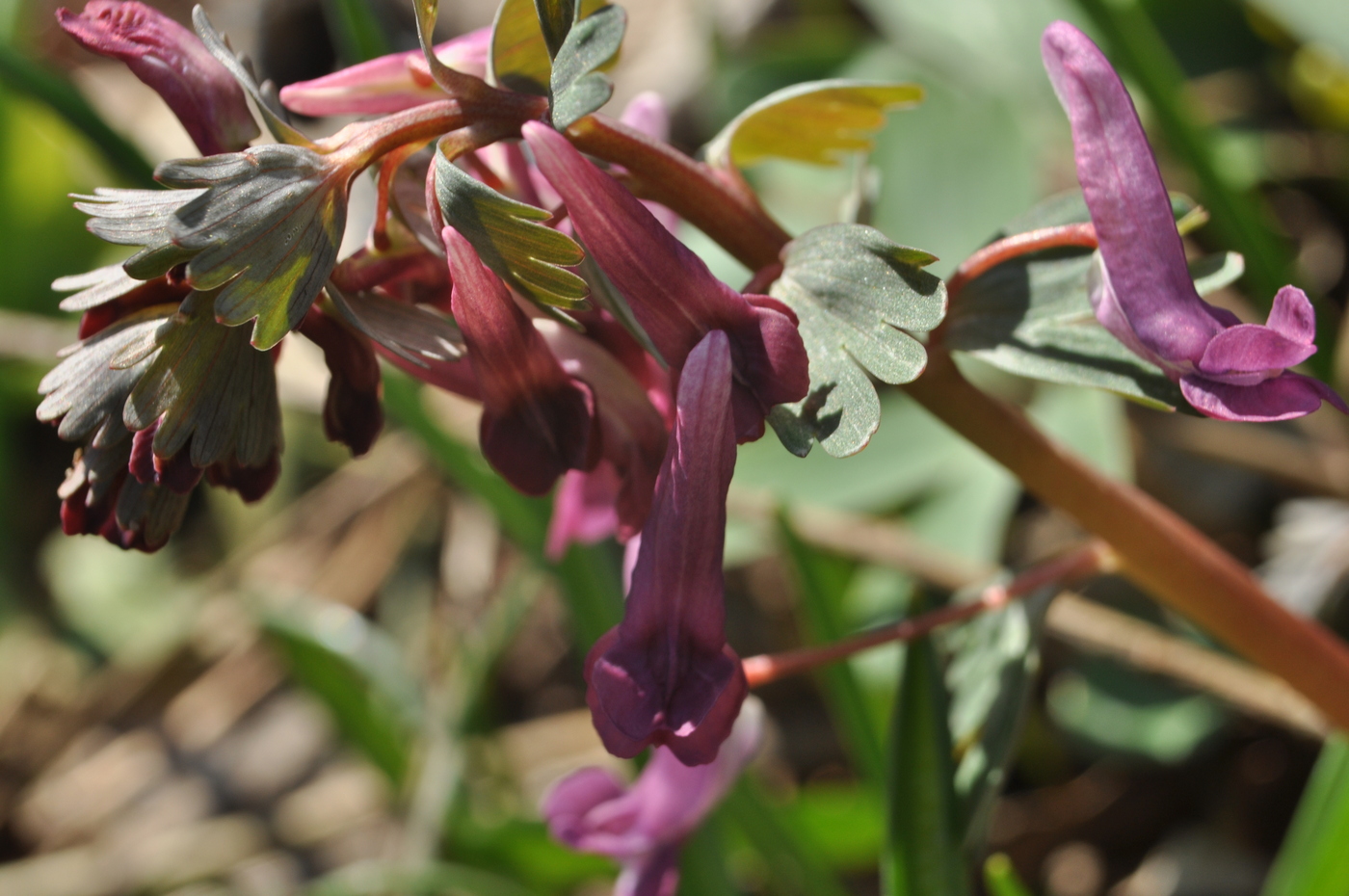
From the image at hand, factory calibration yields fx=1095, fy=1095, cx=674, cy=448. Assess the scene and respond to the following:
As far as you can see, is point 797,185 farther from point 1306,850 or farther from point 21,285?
point 21,285

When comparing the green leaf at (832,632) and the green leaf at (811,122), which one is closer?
the green leaf at (811,122)

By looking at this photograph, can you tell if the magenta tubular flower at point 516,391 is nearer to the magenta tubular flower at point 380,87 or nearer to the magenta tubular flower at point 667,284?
the magenta tubular flower at point 667,284

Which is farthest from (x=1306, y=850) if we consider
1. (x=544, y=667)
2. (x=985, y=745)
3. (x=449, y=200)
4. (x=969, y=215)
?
(x=544, y=667)

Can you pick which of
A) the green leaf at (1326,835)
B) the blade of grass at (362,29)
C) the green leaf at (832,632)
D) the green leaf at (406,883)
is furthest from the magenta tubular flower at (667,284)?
the green leaf at (406,883)

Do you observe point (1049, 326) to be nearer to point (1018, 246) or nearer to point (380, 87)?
point (1018, 246)

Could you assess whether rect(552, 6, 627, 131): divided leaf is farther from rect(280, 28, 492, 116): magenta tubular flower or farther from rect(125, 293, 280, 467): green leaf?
rect(125, 293, 280, 467): green leaf

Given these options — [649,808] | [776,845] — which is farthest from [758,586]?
[649,808]
